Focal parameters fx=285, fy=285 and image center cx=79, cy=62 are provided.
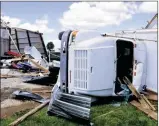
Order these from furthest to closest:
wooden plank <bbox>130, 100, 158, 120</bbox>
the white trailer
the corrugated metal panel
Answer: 1. the corrugated metal panel
2. the white trailer
3. wooden plank <bbox>130, 100, 158, 120</bbox>

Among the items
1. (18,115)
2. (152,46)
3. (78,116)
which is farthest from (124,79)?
(18,115)

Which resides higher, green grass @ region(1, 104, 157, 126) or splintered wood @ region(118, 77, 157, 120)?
splintered wood @ region(118, 77, 157, 120)

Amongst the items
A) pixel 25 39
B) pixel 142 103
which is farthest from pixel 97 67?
pixel 25 39

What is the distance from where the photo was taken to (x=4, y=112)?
22.5 ft

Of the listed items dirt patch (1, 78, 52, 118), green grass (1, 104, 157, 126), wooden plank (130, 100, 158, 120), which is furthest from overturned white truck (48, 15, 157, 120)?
dirt patch (1, 78, 52, 118)

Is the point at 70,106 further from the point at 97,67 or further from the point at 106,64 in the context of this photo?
the point at 106,64

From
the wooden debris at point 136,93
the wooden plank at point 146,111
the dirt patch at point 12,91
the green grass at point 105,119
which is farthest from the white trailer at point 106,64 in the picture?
the dirt patch at point 12,91

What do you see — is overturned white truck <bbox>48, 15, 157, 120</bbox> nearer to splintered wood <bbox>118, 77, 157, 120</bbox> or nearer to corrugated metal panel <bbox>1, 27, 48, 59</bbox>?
splintered wood <bbox>118, 77, 157, 120</bbox>

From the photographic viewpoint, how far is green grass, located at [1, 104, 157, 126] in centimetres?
580

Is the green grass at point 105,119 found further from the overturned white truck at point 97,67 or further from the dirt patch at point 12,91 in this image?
the dirt patch at point 12,91

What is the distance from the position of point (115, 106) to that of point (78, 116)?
1.52 meters

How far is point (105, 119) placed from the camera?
5.98 meters

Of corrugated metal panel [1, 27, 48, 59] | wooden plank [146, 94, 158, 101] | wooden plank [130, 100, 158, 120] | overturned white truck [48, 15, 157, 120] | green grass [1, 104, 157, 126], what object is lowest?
green grass [1, 104, 157, 126]

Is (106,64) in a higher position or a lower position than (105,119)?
higher
